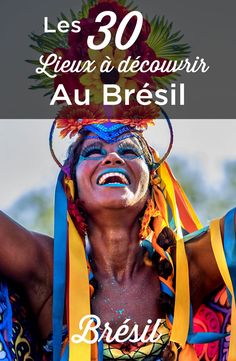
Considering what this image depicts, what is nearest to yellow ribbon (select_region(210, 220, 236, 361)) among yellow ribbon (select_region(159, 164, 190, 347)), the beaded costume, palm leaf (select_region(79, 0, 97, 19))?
yellow ribbon (select_region(159, 164, 190, 347))

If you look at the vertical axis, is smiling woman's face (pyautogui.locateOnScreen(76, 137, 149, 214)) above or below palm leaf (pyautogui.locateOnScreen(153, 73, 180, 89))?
below

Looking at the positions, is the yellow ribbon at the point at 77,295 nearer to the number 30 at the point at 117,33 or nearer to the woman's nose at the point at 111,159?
the woman's nose at the point at 111,159

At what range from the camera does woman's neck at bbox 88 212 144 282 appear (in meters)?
3.94

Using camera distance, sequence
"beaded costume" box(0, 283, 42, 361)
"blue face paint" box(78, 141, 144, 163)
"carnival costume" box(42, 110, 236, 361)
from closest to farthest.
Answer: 1. "beaded costume" box(0, 283, 42, 361)
2. "carnival costume" box(42, 110, 236, 361)
3. "blue face paint" box(78, 141, 144, 163)

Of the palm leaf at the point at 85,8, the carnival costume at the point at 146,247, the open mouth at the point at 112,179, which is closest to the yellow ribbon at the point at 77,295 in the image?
the carnival costume at the point at 146,247

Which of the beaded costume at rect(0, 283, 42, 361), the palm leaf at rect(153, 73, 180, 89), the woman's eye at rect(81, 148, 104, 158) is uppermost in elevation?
the palm leaf at rect(153, 73, 180, 89)

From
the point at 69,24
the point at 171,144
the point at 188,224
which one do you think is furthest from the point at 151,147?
the point at 69,24

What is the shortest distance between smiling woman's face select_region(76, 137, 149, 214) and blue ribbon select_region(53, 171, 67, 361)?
0.30ft

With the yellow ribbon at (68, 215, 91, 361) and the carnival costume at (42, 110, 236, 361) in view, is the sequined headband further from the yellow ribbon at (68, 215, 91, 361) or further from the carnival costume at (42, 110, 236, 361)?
the yellow ribbon at (68, 215, 91, 361)

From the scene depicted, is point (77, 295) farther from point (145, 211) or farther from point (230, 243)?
point (230, 243)

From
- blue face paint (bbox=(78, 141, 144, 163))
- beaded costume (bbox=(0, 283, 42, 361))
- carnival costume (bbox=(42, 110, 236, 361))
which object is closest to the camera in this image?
beaded costume (bbox=(0, 283, 42, 361))

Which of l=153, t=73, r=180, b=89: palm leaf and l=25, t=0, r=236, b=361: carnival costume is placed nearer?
l=25, t=0, r=236, b=361: carnival costume

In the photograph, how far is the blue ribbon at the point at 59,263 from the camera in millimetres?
3723

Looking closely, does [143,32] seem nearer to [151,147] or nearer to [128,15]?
[128,15]
